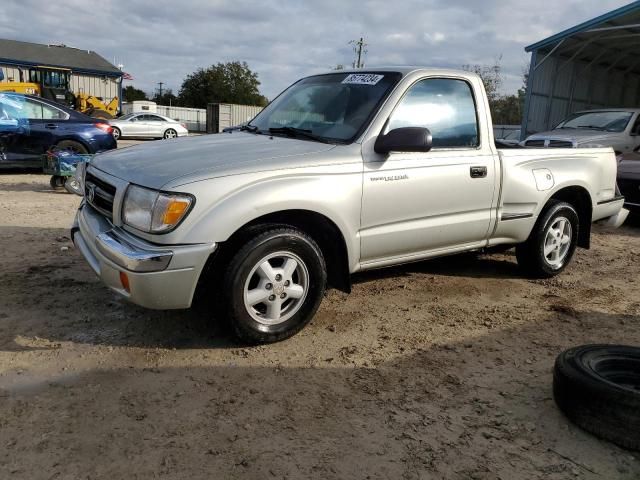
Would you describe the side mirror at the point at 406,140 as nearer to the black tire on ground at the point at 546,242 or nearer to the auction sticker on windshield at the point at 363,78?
the auction sticker on windshield at the point at 363,78

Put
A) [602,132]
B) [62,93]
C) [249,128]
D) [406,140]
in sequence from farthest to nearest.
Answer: [62,93] < [602,132] < [249,128] < [406,140]

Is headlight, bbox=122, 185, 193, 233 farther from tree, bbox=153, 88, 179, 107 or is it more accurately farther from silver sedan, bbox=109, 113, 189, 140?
tree, bbox=153, 88, 179, 107

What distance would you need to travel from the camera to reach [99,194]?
3.58 m

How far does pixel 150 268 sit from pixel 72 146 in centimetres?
831

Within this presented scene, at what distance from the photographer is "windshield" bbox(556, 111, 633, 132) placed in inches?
434

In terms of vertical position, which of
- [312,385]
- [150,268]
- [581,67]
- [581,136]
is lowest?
[312,385]

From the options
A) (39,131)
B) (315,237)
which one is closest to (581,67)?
(39,131)

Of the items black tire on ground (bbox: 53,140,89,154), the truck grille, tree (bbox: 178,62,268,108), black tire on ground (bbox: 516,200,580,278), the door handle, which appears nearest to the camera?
the truck grille

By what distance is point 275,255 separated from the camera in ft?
10.9

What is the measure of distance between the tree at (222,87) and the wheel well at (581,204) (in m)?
61.7

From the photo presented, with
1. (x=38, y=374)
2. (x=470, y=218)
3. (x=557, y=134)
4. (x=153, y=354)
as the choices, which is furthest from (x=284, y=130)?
(x=557, y=134)

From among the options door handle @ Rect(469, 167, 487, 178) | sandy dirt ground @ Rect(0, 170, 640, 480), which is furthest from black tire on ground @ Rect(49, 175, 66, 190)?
door handle @ Rect(469, 167, 487, 178)

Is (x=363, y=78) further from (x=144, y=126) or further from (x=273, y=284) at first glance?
(x=144, y=126)

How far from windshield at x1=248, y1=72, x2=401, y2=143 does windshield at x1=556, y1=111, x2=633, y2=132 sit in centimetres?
890
